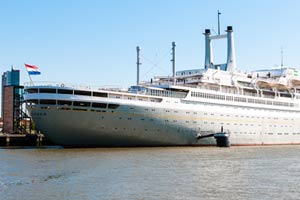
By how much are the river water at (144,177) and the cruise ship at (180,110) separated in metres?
6.72

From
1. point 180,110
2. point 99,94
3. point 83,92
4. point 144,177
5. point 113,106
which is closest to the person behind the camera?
point 144,177

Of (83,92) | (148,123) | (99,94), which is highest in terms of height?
(83,92)

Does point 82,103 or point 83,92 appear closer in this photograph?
point 82,103

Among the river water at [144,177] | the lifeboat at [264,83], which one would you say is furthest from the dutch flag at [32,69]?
the lifeboat at [264,83]

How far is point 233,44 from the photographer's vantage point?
6612 cm

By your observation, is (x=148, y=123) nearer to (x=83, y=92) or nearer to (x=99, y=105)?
(x=99, y=105)

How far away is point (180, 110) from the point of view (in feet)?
159

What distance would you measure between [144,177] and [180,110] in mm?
22888

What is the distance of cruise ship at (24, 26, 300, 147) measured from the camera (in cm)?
4297

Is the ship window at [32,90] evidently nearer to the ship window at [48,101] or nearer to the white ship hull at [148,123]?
the white ship hull at [148,123]

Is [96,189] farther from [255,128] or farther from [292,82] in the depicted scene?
[292,82]

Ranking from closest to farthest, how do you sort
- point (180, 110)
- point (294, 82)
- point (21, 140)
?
point (180, 110), point (21, 140), point (294, 82)

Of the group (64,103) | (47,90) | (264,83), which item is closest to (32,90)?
(47,90)

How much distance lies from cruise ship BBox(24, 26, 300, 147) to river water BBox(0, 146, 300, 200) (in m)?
6.72
